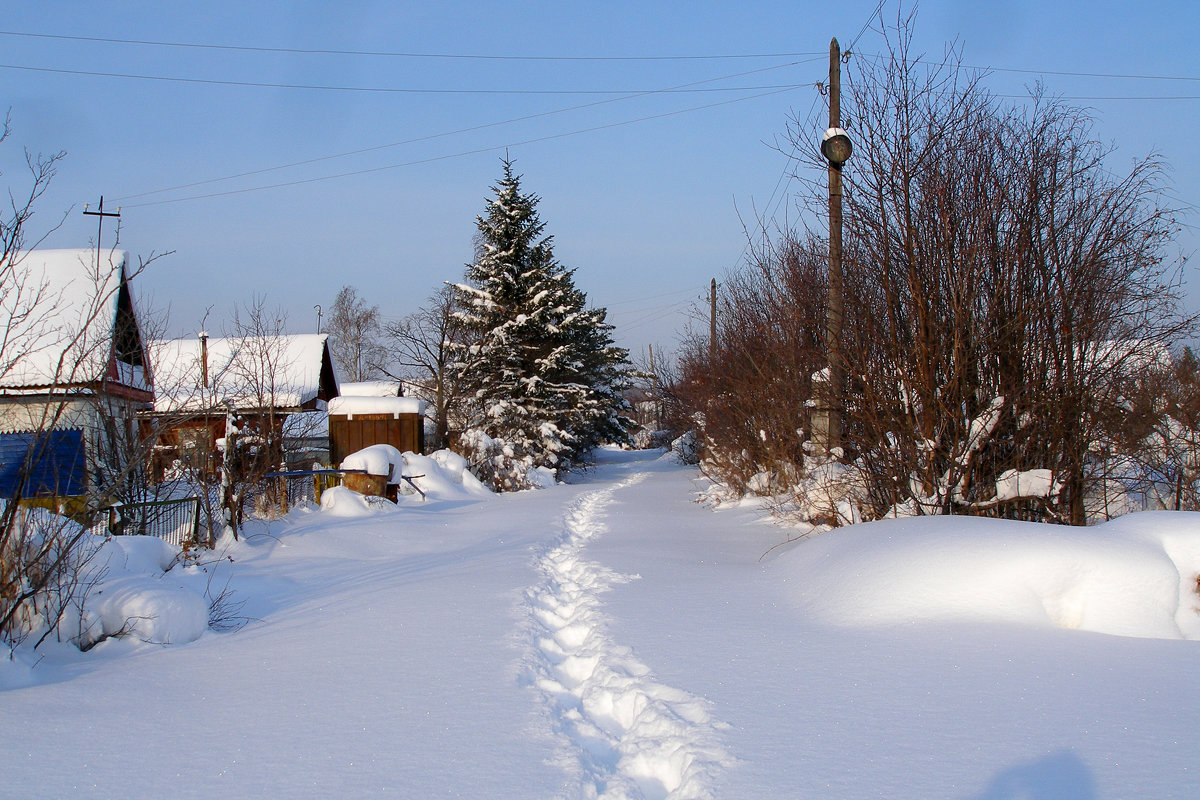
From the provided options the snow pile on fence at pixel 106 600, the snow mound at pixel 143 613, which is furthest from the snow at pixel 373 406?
the snow mound at pixel 143 613

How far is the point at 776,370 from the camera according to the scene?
42.8 feet

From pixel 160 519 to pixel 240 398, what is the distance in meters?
4.79

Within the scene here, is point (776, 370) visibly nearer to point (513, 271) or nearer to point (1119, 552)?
point (1119, 552)

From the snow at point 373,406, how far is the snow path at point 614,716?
1525cm

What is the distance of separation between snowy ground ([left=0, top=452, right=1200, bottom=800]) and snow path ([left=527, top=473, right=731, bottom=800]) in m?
0.02

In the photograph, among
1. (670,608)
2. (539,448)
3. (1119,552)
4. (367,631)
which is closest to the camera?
(1119,552)

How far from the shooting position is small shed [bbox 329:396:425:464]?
70.4ft

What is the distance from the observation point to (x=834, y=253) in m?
9.18

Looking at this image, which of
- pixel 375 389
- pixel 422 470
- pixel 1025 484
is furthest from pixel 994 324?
pixel 375 389

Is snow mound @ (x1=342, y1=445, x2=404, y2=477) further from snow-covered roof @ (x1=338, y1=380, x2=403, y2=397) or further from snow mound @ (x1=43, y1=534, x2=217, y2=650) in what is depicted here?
snow-covered roof @ (x1=338, y1=380, x2=403, y2=397)

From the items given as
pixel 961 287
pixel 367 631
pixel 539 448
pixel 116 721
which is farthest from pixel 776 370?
pixel 539 448

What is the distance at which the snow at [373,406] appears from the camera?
21500 mm

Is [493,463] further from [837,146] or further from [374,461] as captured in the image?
[837,146]

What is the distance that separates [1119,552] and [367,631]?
17.4 ft
